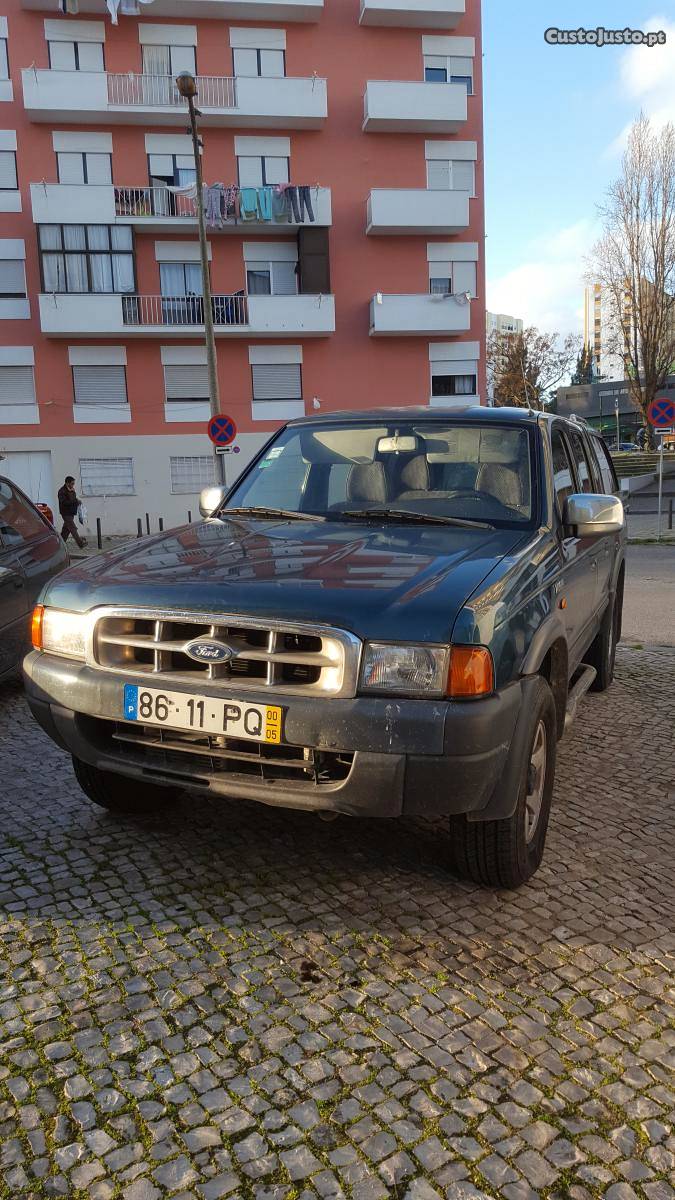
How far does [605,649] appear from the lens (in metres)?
5.95

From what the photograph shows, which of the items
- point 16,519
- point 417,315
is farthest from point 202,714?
point 417,315

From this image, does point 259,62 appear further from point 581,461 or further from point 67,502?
point 581,461

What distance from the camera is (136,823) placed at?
12.5 ft

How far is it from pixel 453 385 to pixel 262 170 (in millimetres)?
9960

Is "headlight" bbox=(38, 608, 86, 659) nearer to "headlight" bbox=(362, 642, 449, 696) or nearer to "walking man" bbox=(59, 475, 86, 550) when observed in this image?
"headlight" bbox=(362, 642, 449, 696)

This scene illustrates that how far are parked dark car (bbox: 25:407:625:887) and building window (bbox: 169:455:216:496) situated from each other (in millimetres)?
27155

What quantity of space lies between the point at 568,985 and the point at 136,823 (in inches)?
77.7

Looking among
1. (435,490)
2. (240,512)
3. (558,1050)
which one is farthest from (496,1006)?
(240,512)

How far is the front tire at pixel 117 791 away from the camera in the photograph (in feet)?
12.1

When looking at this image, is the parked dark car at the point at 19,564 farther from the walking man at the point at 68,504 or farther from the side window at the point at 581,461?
the walking man at the point at 68,504

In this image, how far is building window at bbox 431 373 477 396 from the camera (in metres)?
31.9

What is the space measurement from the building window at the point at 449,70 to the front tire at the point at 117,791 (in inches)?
1323

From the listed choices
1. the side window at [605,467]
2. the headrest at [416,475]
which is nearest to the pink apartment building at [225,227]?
the side window at [605,467]

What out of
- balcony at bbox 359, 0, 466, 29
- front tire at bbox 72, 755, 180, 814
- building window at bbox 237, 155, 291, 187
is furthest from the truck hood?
balcony at bbox 359, 0, 466, 29
